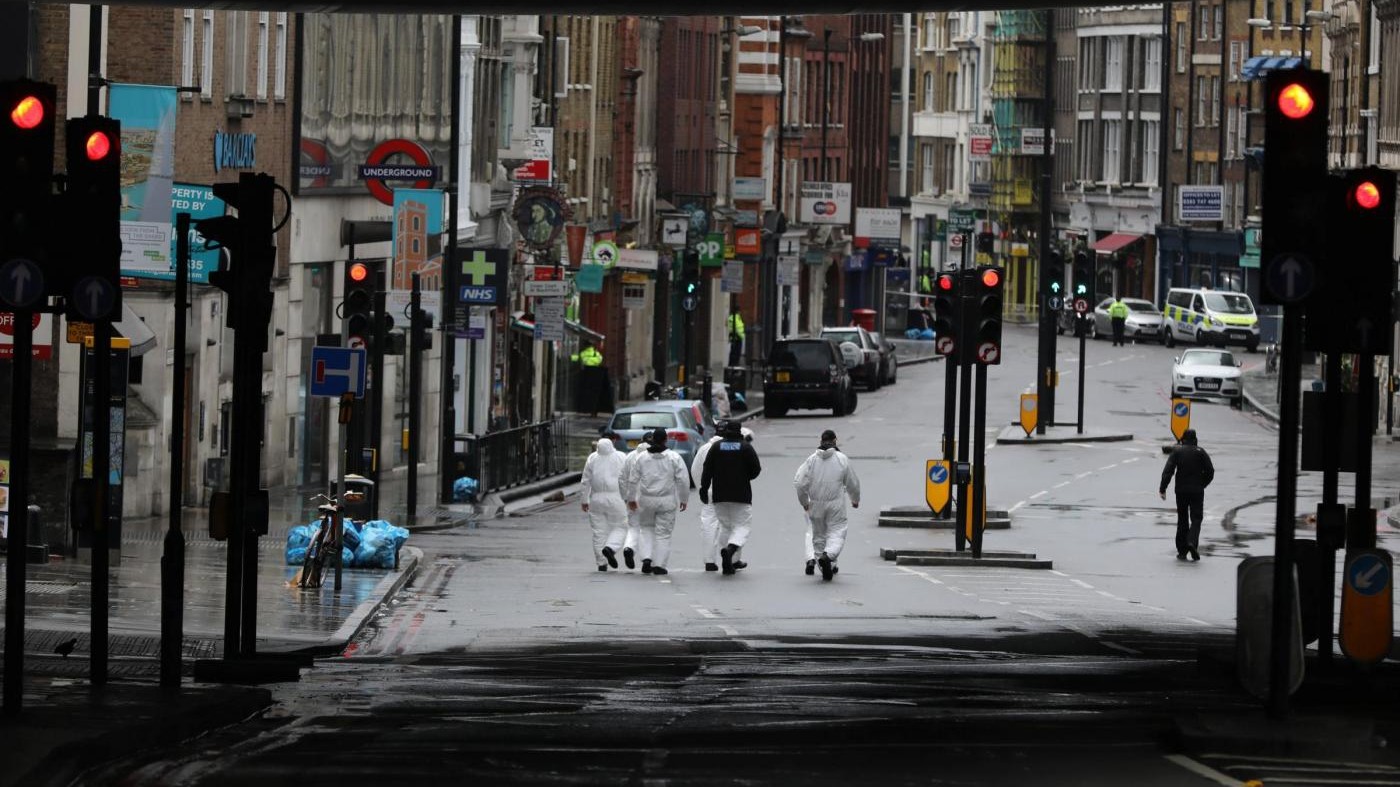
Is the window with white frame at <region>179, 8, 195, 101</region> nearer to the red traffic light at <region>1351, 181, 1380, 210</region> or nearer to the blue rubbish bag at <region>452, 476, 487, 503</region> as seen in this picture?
the blue rubbish bag at <region>452, 476, 487, 503</region>

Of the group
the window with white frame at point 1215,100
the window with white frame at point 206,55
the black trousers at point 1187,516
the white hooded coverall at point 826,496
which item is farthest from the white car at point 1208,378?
the window with white frame at point 1215,100

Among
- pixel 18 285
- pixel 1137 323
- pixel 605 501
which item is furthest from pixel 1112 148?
pixel 18 285

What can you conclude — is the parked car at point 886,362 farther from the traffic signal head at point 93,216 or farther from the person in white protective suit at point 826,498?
the traffic signal head at point 93,216

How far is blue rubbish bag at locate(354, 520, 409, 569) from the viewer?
30.5 m

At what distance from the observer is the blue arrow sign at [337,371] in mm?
29406

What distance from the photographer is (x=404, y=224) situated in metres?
39.3

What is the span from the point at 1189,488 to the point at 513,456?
14263mm

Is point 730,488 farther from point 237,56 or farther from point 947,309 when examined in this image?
point 237,56

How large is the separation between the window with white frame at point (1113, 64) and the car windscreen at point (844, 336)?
164ft

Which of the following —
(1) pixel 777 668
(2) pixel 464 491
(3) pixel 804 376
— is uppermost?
(3) pixel 804 376

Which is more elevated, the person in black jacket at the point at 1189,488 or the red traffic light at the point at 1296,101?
the red traffic light at the point at 1296,101

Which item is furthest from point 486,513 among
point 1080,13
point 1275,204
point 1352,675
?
point 1080,13

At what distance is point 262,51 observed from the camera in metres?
44.0

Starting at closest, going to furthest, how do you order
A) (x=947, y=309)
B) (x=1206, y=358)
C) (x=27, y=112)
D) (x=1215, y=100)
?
(x=27, y=112) → (x=947, y=309) → (x=1206, y=358) → (x=1215, y=100)
